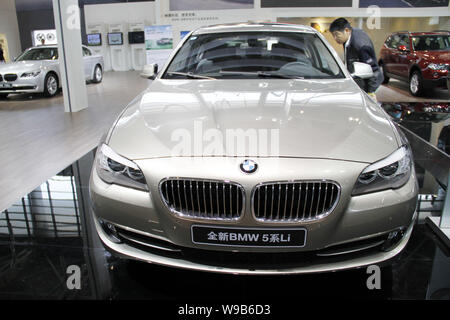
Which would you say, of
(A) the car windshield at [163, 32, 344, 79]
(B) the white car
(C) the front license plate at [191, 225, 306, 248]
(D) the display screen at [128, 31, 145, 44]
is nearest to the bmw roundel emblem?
(C) the front license plate at [191, 225, 306, 248]

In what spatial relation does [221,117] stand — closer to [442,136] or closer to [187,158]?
[187,158]

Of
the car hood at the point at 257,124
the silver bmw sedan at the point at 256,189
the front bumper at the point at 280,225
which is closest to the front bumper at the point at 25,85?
the car hood at the point at 257,124

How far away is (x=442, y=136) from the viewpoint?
470 cm

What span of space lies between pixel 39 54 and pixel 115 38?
28.8 feet

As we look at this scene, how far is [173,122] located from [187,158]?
331mm

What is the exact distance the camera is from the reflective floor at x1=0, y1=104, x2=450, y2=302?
1.84m

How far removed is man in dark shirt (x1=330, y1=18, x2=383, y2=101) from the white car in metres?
6.39

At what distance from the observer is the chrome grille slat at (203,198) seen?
4.74 feet

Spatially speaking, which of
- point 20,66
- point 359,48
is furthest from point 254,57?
point 20,66

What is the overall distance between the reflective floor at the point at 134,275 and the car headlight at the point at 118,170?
0.63 meters

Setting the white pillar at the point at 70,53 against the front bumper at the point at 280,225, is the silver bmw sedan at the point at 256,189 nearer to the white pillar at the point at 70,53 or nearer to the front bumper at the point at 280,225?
the front bumper at the point at 280,225

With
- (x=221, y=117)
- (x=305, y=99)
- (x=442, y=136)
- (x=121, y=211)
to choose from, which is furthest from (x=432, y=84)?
(x=121, y=211)

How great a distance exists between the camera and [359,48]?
4.19 meters
